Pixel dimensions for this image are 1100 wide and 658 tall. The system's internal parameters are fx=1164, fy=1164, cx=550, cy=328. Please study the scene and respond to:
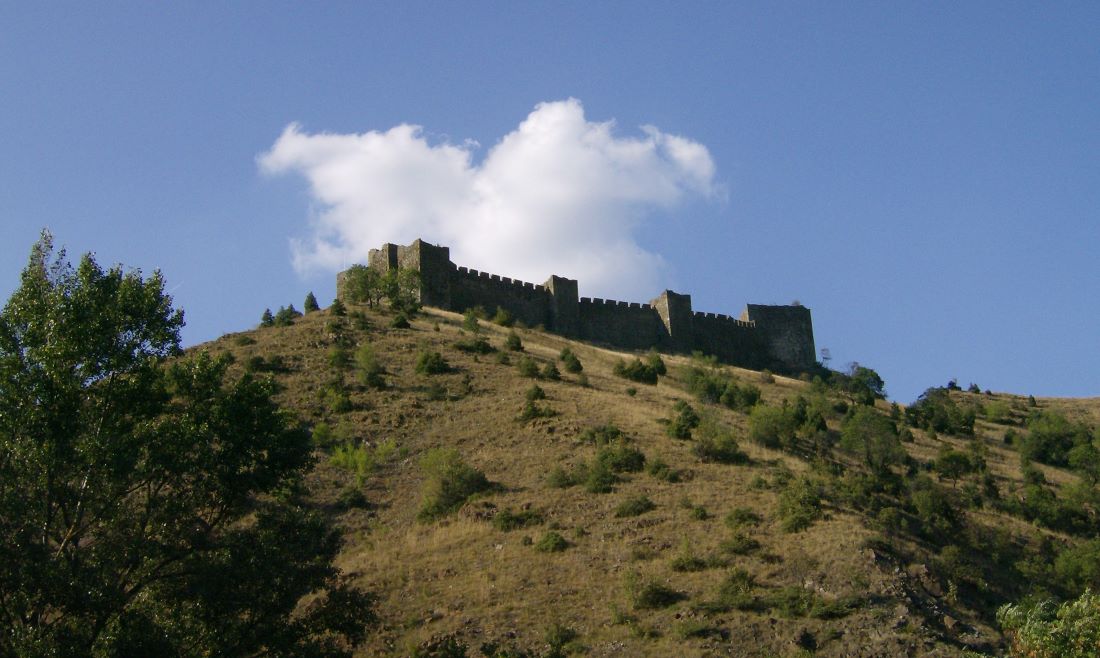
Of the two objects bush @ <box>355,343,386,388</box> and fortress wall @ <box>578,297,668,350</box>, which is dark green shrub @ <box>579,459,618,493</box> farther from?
fortress wall @ <box>578,297,668,350</box>

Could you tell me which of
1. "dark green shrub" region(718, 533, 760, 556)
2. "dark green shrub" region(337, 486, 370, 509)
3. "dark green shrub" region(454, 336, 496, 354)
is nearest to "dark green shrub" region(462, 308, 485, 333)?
"dark green shrub" region(454, 336, 496, 354)

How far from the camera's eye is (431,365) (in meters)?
44.4

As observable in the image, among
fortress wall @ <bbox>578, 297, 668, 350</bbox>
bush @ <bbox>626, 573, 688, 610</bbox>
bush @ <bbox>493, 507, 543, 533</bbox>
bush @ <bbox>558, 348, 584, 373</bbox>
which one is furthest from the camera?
fortress wall @ <bbox>578, 297, 668, 350</bbox>

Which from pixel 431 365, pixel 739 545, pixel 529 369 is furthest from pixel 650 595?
pixel 431 365

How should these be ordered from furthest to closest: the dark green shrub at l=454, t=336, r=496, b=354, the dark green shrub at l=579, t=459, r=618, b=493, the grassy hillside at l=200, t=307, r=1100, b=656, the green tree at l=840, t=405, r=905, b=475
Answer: the dark green shrub at l=454, t=336, r=496, b=354 → the green tree at l=840, t=405, r=905, b=475 → the dark green shrub at l=579, t=459, r=618, b=493 → the grassy hillside at l=200, t=307, r=1100, b=656

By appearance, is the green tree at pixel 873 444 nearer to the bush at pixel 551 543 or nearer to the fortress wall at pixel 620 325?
the bush at pixel 551 543

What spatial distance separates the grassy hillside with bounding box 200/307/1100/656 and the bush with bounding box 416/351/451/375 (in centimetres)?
28

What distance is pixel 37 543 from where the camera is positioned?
16.3 meters

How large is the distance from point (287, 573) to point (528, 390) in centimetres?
2386

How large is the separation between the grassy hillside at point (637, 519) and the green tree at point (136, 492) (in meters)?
2.62

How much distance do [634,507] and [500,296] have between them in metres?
31.0

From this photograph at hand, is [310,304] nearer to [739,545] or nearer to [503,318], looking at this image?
[503,318]

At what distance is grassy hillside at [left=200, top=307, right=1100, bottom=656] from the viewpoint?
959 inches

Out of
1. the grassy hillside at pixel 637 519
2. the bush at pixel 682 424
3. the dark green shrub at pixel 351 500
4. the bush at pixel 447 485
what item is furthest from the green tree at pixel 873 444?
the dark green shrub at pixel 351 500
